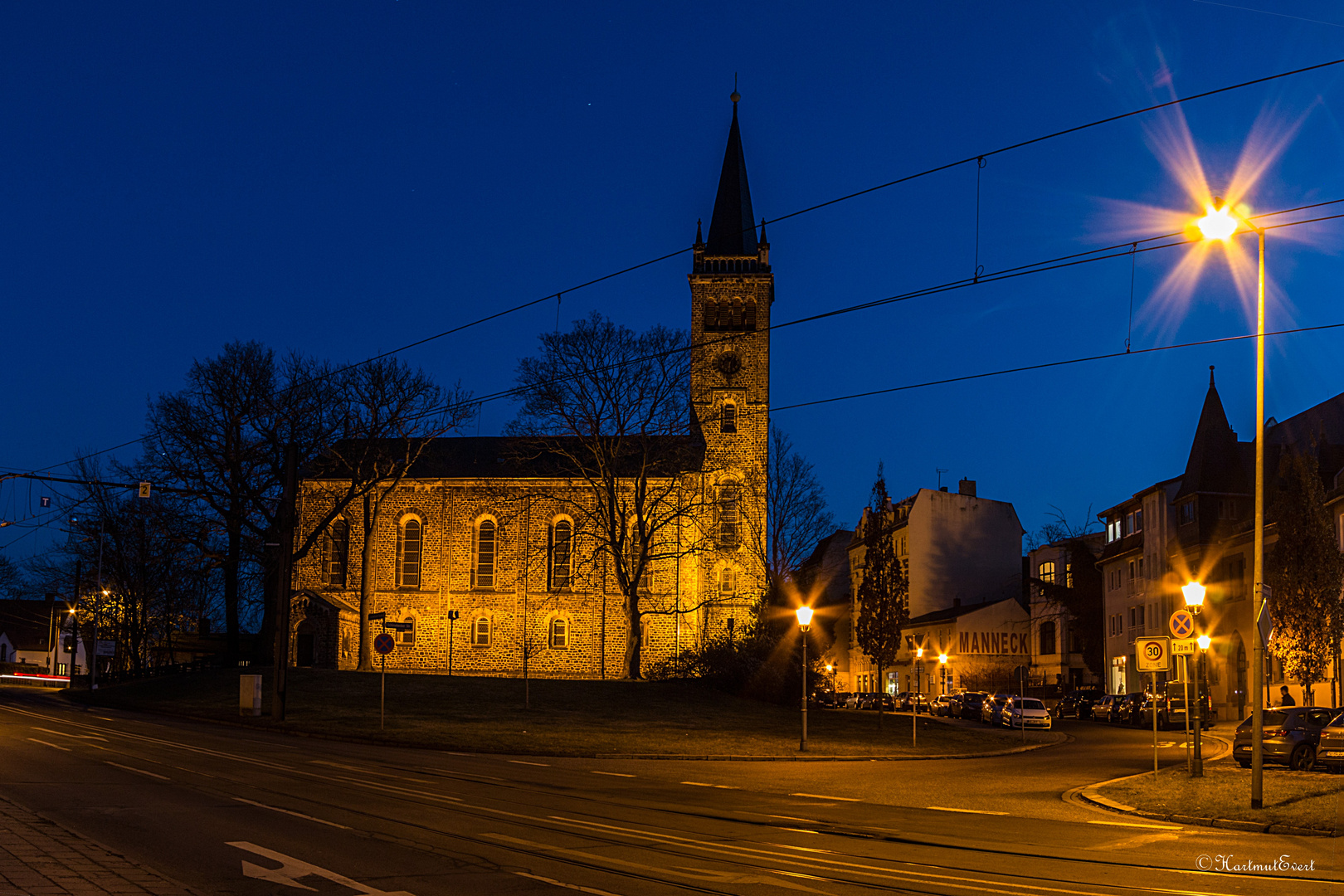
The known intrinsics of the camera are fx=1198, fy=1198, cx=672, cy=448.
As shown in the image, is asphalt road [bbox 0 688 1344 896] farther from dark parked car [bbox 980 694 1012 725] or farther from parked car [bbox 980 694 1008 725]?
parked car [bbox 980 694 1008 725]

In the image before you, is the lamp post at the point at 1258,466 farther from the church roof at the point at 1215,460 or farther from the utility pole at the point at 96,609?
the utility pole at the point at 96,609

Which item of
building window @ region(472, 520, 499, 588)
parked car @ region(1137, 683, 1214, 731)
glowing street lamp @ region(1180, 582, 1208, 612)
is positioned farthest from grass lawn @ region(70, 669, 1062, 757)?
building window @ region(472, 520, 499, 588)

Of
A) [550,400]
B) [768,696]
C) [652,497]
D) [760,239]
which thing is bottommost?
[768,696]

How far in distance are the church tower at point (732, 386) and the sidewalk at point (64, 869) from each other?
50.4 meters

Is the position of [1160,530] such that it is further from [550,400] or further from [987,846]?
[987,846]

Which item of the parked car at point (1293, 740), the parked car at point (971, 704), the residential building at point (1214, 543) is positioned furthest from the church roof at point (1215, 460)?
the parked car at point (1293, 740)

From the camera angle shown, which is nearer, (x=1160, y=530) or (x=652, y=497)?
(x=652, y=497)

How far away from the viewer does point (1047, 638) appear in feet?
270

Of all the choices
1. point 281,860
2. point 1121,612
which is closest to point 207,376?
point 281,860

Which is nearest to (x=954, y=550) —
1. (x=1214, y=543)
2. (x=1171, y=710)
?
(x=1214, y=543)

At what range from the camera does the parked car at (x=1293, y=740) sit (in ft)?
82.2

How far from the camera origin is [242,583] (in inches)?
2260

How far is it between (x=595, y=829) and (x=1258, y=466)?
11734 mm

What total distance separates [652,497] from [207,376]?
70.5 feet
